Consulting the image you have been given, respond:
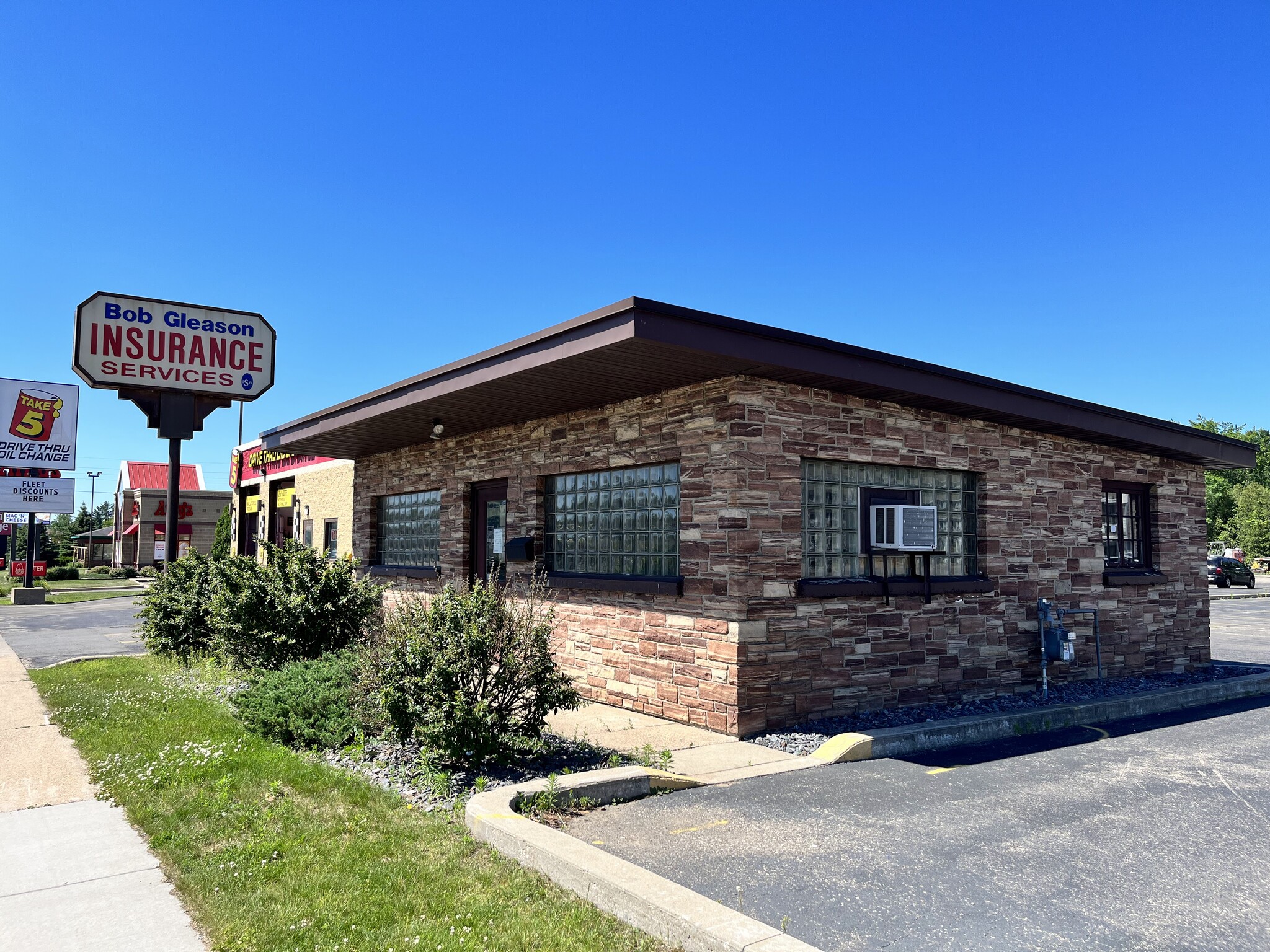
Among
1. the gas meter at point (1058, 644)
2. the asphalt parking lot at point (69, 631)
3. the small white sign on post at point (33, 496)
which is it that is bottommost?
the asphalt parking lot at point (69, 631)

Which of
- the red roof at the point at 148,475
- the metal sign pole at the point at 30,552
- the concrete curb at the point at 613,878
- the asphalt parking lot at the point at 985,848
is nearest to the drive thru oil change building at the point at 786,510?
the asphalt parking lot at the point at 985,848

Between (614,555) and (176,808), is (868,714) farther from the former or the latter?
(176,808)

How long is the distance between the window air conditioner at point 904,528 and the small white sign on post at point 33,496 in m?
33.0

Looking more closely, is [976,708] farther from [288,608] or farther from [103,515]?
[103,515]

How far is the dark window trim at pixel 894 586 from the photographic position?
8539mm

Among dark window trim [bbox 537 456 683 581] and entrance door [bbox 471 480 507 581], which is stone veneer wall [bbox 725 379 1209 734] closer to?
dark window trim [bbox 537 456 683 581]

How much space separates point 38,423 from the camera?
31.2 m

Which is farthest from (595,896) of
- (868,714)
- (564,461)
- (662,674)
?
(564,461)

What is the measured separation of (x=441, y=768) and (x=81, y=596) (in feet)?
112

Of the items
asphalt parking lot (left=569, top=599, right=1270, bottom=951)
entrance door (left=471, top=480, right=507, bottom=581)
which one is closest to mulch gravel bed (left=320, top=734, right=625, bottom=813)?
asphalt parking lot (left=569, top=599, right=1270, bottom=951)

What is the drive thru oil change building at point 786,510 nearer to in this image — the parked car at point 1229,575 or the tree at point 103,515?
the parked car at point 1229,575

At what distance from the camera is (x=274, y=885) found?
14.8ft

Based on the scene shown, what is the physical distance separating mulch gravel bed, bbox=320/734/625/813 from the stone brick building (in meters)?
9.50

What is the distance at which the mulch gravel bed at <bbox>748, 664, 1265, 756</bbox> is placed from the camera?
7840 millimetres
